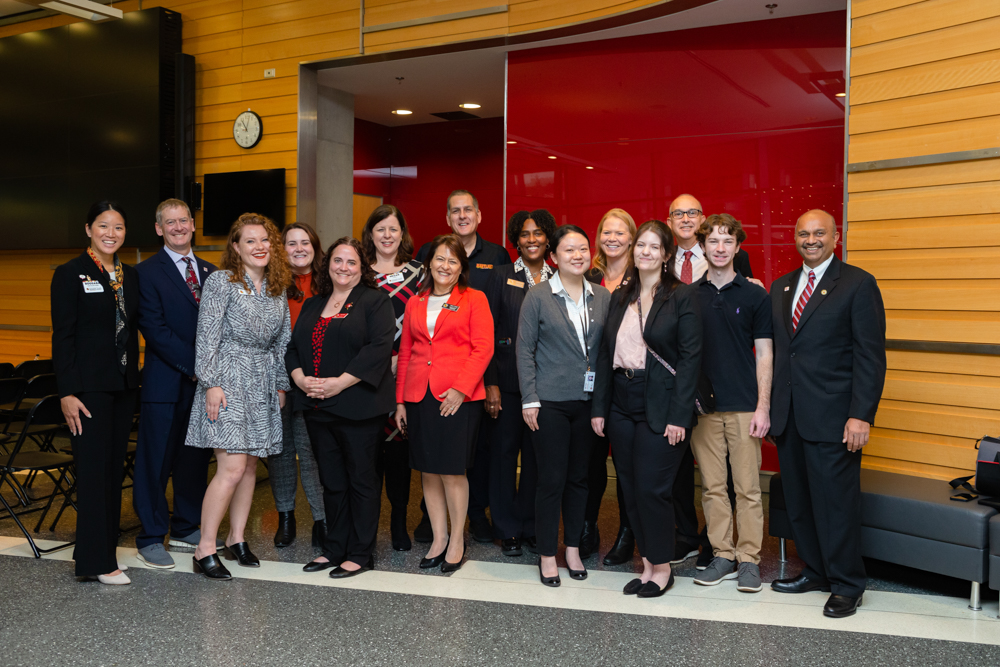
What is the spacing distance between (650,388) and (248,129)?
17.1 ft

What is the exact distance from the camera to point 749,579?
3455mm

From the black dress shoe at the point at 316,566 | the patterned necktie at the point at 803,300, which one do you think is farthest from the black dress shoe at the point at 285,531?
the patterned necktie at the point at 803,300

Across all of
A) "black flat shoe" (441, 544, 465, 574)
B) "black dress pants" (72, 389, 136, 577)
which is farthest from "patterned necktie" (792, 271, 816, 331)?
"black dress pants" (72, 389, 136, 577)

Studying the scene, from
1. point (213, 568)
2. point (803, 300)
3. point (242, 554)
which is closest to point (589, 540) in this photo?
point (803, 300)

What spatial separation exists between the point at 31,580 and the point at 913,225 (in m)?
4.71

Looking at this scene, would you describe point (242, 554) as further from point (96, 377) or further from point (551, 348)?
point (551, 348)

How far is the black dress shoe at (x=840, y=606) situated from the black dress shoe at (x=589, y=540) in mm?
1157

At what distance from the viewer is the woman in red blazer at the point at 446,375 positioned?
3625 millimetres

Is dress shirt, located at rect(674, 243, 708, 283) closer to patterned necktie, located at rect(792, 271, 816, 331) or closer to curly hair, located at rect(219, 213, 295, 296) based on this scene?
patterned necktie, located at rect(792, 271, 816, 331)

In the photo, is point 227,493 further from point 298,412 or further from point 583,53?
point 583,53

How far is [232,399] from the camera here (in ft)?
11.8

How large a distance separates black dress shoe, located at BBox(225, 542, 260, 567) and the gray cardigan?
159 cm

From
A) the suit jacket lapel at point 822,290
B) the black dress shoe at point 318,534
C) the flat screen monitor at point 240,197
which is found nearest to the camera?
the suit jacket lapel at point 822,290

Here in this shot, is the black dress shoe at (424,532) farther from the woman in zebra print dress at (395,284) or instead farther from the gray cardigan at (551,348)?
the gray cardigan at (551,348)
